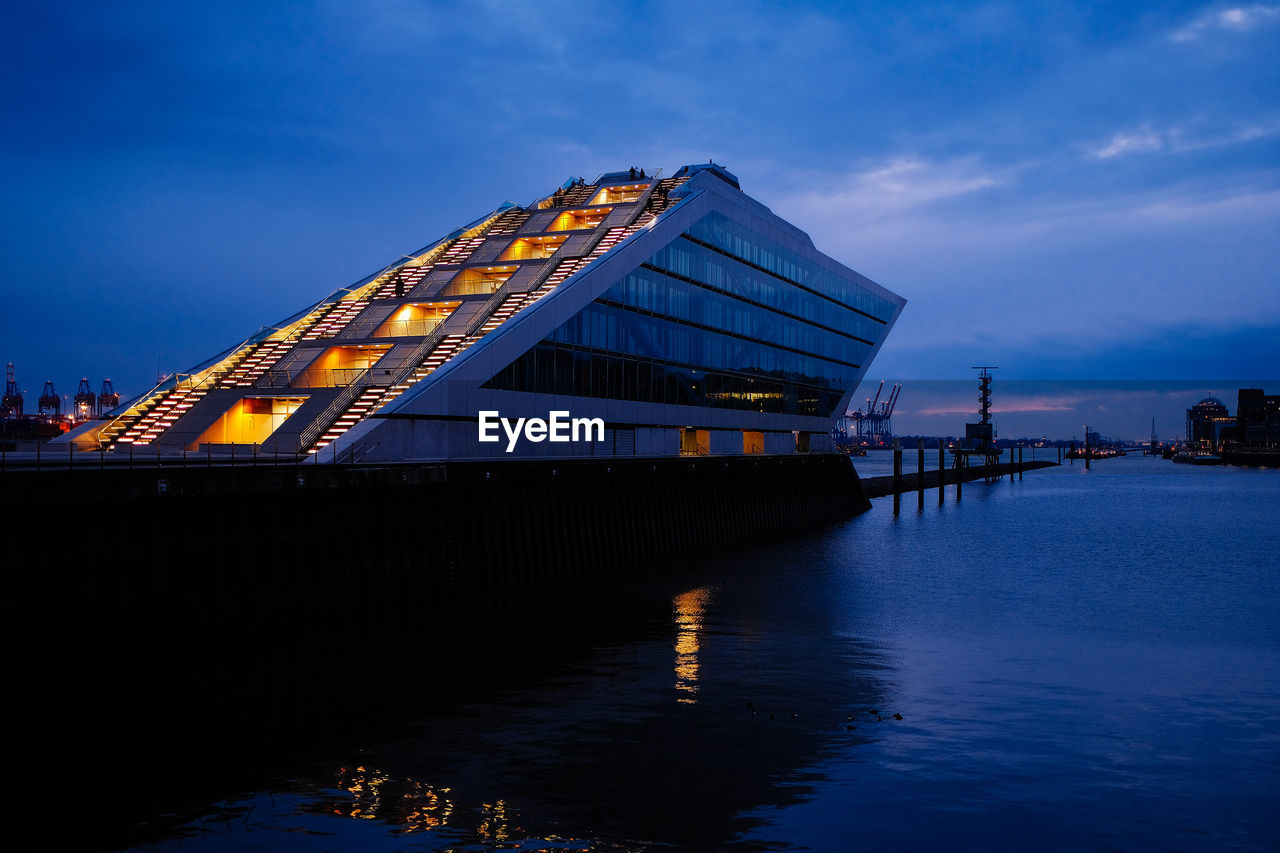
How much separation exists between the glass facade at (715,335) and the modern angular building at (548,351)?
0.15 meters

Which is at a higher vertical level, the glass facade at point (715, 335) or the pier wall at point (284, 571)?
the glass facade at point (715, 335)

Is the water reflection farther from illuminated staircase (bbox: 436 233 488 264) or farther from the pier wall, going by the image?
illuminated staircase (bbox: 436 233 488 264)

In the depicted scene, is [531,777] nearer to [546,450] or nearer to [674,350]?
[546,450]

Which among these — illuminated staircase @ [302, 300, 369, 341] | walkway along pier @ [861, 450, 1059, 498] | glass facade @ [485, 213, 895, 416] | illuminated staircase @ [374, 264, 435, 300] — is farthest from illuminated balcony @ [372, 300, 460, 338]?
walkway along pier @ [861, 450, 1059, 498]

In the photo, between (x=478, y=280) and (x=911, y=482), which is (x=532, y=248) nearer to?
(x=478, y=280)

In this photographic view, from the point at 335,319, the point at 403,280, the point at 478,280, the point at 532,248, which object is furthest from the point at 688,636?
the point at 532,248

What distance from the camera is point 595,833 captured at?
681 inches

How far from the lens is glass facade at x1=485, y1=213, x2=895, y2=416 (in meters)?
53.3

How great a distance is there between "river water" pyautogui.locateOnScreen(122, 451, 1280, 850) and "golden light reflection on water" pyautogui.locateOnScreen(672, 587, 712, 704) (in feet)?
0.46

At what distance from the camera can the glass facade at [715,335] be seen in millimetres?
53344

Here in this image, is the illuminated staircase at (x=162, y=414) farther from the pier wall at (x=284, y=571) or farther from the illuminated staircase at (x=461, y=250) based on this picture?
the illuminated staircase at (x=461, y=250)

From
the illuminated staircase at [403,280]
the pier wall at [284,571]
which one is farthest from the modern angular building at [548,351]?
the pier wall at [284,571]

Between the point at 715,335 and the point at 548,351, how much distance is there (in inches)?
878

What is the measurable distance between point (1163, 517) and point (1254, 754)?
83096 mm
